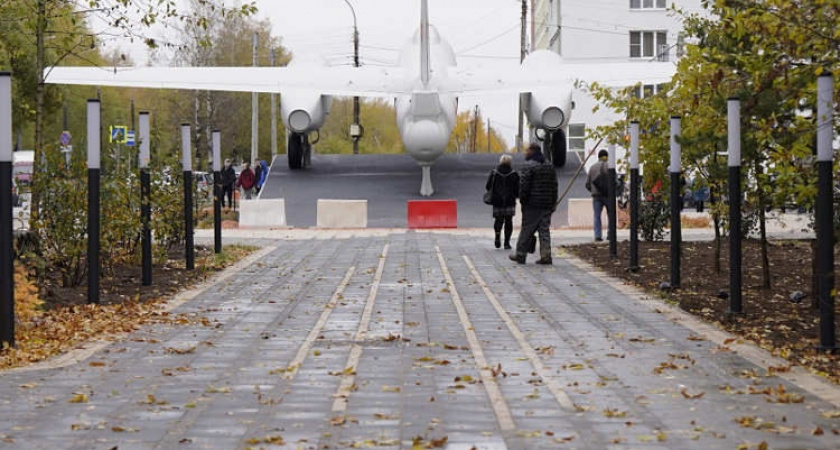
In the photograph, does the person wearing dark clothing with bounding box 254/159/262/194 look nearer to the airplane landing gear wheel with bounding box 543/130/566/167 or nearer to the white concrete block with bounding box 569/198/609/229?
the airplane landing gear wheel with bounding box 543/130/566/167

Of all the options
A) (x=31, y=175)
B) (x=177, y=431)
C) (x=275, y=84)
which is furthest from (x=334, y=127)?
(x=177, y=431)

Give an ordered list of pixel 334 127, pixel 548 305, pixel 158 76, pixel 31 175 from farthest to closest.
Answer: pixel 334 127 → pixel 158 76 → pixel 31 175 → pixel 548 305

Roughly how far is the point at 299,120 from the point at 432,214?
9251 millimetres

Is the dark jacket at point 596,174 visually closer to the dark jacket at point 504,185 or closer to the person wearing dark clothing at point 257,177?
the dark jacket at point 504,185

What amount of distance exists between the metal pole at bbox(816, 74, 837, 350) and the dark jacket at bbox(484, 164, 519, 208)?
1376cm

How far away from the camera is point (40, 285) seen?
1542 cm

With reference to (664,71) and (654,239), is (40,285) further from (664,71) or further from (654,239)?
(664,71)

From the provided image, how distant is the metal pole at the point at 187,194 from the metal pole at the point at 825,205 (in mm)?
11285

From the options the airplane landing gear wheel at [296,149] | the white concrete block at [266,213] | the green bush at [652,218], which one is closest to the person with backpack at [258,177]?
the airplane landing gear wheel at [296,149]

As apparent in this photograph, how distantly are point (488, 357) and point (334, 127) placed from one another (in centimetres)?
11667

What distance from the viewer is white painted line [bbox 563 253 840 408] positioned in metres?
8.88

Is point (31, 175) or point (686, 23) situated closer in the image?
point (31, 175)

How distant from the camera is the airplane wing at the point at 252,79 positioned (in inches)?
1572

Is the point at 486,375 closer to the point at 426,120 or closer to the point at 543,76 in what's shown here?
the point at 426,120
